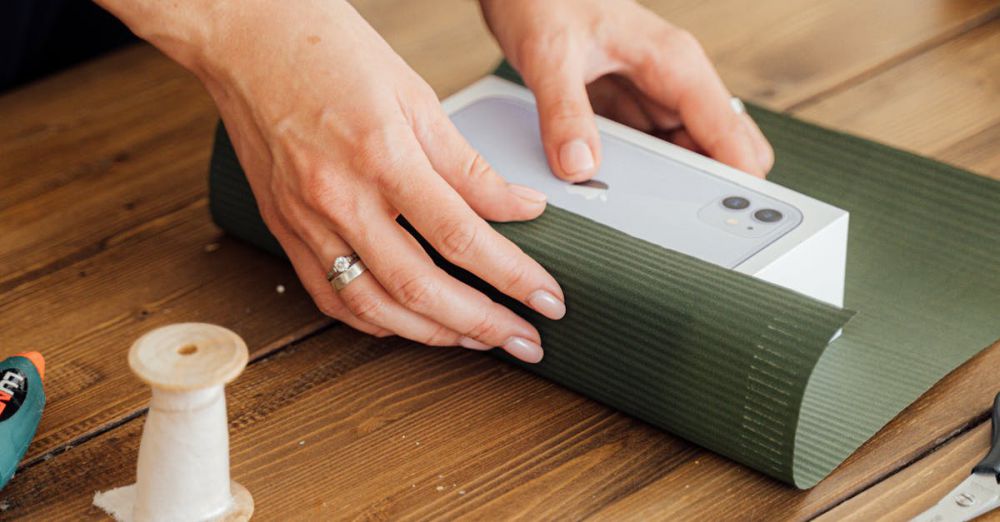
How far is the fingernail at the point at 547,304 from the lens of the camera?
0.79 meters

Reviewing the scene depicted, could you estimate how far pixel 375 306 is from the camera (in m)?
0.85

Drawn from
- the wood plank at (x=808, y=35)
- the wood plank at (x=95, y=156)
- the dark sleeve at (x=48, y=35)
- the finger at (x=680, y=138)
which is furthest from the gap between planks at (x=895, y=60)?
the dark sleeve at (x=48, y=35)

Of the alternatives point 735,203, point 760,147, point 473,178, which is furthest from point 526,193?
point 760,147

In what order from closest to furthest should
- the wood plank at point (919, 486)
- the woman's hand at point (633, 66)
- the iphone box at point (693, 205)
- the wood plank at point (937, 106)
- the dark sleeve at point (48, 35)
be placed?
1. the wood plank at point (919, 486)
2. the iphone box at point (693, 205)
3. the woman's hand at point (633, 66)
4. the wood plank at point (937, 106)
5. the dark sleeve at point (48, 35)

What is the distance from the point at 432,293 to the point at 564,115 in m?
0.18

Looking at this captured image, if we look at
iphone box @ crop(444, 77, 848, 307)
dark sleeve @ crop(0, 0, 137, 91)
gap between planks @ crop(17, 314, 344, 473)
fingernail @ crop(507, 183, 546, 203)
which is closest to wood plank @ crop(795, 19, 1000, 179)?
iphone box @ crop(444, 77, 848, 307)

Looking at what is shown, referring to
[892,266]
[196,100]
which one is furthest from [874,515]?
[196,100]

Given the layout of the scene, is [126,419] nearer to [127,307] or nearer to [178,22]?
[127,307]

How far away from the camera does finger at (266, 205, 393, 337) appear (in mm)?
875

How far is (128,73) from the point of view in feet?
4.10

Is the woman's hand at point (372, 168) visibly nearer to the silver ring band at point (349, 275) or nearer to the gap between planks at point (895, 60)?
the silver ring band at point (349, 275)

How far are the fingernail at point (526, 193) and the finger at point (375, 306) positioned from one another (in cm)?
10

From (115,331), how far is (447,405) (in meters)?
0.25

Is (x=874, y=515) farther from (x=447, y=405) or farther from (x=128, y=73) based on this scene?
(x=128, y=73)
